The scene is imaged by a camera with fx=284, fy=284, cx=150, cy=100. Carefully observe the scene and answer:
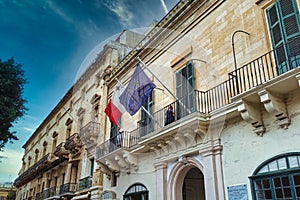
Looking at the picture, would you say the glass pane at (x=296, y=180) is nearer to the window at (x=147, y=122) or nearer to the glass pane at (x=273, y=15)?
the glass pane at (x=273, y=15)

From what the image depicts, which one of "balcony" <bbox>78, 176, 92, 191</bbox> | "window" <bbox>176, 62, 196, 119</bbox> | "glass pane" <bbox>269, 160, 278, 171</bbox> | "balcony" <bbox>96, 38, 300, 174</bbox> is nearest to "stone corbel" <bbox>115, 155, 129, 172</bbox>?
"balcony" <bbox>96, 38, 300, 174</bbox>

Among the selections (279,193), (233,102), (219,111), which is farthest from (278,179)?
(219,111)

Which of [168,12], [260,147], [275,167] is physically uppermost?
[168,12]

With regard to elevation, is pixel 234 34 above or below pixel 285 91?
above

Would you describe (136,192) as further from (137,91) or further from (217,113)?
(217,113)

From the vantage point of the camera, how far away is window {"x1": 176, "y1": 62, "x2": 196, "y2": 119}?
9.12m

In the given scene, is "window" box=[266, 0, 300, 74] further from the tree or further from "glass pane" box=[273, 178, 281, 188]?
the tree

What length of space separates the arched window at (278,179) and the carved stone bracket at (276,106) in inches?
29.2

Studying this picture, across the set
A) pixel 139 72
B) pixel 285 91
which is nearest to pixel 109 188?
pixel 139 72

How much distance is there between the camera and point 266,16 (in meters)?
7.62

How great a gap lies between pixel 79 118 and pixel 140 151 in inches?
415

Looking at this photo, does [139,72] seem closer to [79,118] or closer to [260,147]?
[260,147]

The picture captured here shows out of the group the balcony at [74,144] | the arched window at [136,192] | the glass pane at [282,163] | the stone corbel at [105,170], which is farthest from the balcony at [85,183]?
the glass pane at [282,163]

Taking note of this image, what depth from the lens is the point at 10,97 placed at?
12227mm
